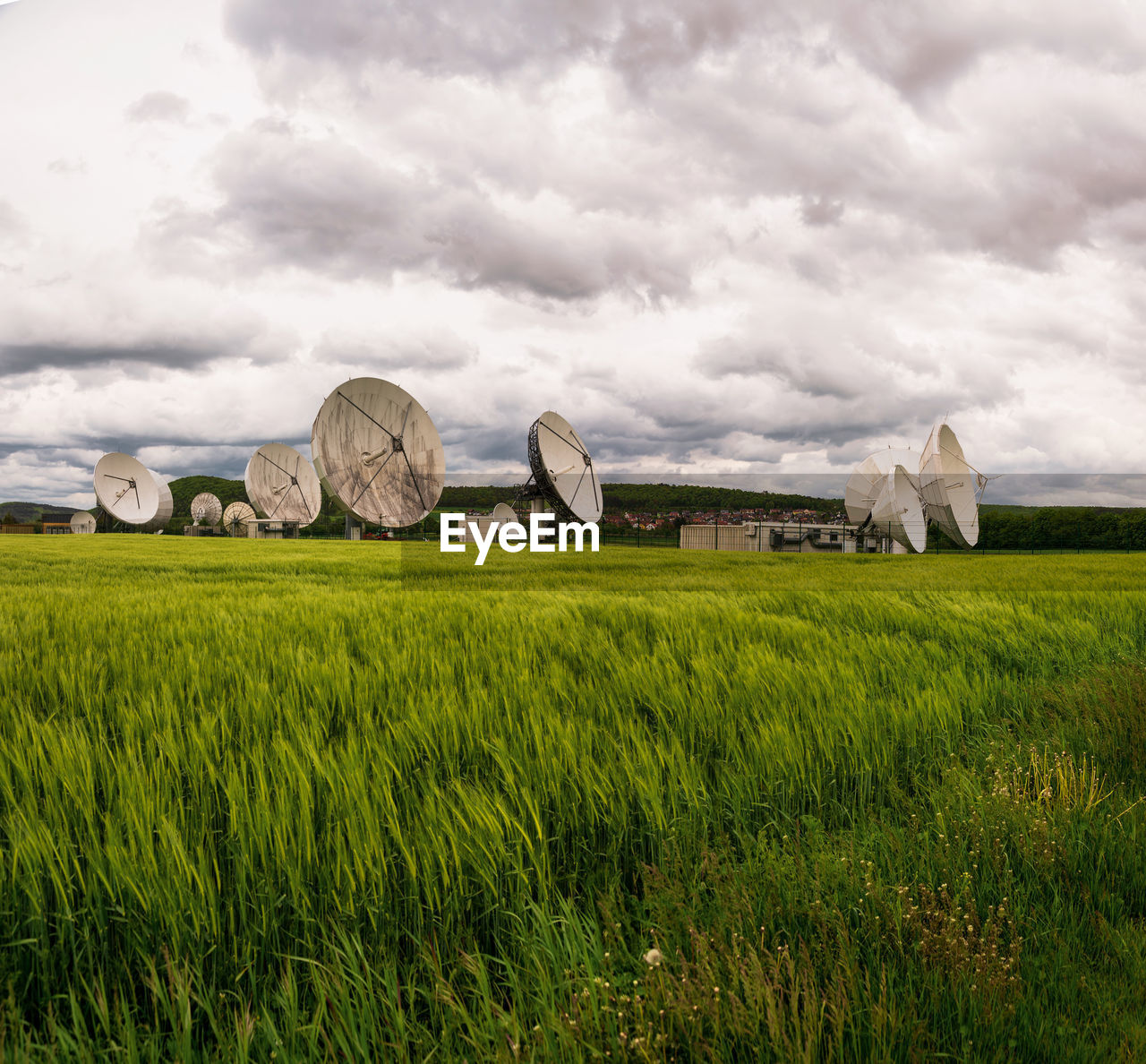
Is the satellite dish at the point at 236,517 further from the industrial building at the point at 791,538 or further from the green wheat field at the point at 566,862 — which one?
the green wheat field at the point at 566,862

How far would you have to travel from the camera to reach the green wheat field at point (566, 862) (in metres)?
1.09

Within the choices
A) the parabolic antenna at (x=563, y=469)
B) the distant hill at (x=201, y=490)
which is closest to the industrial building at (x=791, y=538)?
the parabolic antenna at (x=563, y=469)

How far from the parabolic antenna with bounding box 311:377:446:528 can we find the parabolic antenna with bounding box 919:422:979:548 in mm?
23793

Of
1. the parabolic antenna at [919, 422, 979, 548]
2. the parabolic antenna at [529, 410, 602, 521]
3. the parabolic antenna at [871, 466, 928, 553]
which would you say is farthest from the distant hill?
the parabolic antenna at [919, 422, 979, 548]

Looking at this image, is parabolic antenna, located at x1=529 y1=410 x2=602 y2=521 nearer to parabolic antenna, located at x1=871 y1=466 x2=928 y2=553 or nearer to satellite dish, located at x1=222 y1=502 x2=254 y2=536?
parabolic antenna, located at x1=871 y1=466 x2=928 y2=553

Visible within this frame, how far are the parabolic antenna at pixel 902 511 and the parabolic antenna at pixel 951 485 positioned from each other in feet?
13.0

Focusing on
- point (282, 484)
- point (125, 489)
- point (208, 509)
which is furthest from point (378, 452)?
point (208, 509)

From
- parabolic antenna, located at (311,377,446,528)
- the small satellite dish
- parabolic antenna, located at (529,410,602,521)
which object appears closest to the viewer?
parabolic antenna, located at (311,377,446,528)

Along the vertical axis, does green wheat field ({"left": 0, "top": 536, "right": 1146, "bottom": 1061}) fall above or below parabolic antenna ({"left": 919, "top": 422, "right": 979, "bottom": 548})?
below

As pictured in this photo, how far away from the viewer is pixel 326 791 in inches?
75.5

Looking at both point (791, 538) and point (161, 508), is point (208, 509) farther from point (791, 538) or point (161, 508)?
point (791, 538)

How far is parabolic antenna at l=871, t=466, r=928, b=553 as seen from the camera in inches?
1352

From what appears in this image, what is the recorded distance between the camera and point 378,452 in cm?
2886

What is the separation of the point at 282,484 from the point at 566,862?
180 ft
